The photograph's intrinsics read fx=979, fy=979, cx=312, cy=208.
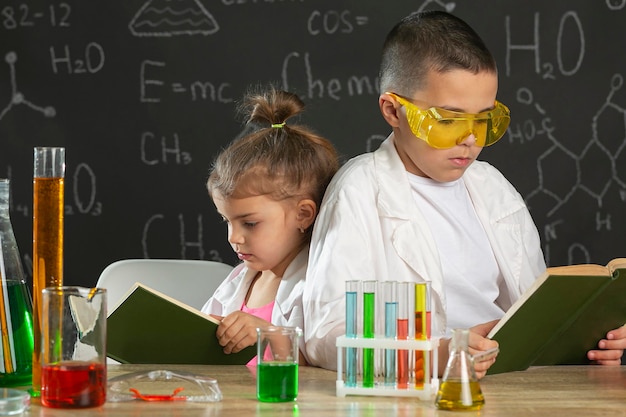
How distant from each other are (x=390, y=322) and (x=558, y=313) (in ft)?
1.31

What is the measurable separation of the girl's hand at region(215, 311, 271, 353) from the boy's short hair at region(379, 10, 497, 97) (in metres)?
0.63

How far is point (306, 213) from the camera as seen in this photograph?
2.22 m

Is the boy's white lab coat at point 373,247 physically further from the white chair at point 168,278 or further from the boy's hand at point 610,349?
the white chair at point 168,278

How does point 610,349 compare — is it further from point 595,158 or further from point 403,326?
point 595,158

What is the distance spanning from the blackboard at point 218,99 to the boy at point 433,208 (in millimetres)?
1828

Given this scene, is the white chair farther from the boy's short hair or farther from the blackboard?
the blackboard

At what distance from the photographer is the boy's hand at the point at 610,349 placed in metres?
1.93

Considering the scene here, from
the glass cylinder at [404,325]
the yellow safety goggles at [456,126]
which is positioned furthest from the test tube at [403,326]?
the yellow safety goggles at [456,126]

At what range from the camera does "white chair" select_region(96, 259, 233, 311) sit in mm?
2771

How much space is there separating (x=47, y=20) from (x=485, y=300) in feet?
9.11

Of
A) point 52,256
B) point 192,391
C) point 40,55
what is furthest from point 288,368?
point 40,55

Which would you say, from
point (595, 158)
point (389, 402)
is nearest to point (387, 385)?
point (389, 402)

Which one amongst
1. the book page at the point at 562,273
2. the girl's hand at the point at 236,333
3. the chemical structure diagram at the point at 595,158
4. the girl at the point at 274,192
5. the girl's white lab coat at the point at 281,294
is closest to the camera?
the book page at the point at 562,273

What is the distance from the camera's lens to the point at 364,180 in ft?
6.72
